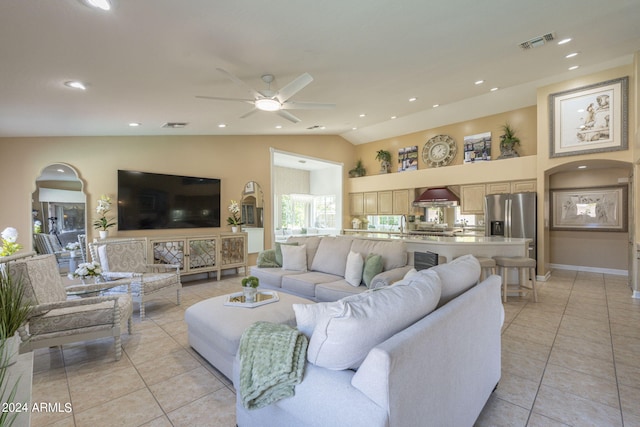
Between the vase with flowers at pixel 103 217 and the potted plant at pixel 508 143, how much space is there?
7653 millimetres

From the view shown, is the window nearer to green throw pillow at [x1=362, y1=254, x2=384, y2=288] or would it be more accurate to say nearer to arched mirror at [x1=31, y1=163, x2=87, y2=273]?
arched mirror at [x1=31, y1=163, x2=87, y2=273]

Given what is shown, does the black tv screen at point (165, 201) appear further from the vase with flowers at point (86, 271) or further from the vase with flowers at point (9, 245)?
the vase with flowers at point (86, 271)

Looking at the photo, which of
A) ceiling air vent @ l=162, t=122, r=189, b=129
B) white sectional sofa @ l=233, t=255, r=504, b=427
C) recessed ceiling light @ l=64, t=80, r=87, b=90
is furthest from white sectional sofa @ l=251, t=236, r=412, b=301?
recessed ceiling light @ l=64, t=80, r=87, b=90

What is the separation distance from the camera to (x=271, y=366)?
4.36ft

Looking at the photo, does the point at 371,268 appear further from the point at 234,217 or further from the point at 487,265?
the point at 234,217

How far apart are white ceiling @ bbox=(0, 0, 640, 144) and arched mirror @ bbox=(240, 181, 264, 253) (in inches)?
69.1

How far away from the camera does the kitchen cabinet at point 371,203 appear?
826 cm

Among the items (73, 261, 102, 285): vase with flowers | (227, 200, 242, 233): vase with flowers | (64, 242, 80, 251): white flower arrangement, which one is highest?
(227, 200, 242, 233): vase with flowers

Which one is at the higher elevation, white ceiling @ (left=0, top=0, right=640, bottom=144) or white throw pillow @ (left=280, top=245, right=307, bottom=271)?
white ceiling @ (left=0, top=0, right=640, bottom=144)

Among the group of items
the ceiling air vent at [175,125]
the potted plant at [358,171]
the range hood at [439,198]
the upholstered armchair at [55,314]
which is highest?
the ceiling air vent at [175,125]

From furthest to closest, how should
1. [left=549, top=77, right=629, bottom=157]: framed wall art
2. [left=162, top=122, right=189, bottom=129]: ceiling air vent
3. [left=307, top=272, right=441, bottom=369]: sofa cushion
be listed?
[left=549, top=77, right=629, bottom=157]: framed wall art, [left=162, top=122, right=189, bottom=129]: ceiling air vent, [left=307, top=272, right=441, bottom=369]: sofa cushion

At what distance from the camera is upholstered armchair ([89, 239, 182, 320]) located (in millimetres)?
3555

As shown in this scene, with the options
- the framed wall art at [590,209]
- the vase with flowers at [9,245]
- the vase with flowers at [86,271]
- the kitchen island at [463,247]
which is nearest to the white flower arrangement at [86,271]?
the vase with flowers at [86,271]

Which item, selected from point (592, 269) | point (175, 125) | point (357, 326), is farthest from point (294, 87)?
point (592, 269)
